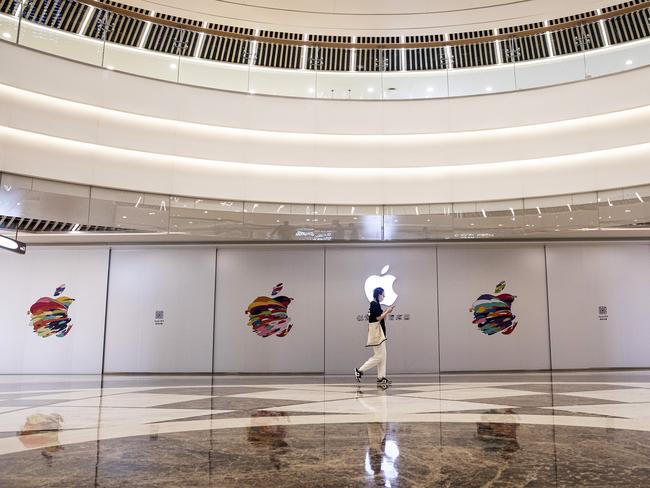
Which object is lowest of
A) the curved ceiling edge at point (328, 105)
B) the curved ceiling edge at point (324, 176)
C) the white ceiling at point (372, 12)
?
the curved ceiling edge at point (324, 176)

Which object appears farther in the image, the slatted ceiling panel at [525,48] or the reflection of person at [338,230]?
the reflection of person at [338,230]

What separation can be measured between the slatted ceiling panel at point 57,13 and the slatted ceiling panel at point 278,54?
11.7 ft

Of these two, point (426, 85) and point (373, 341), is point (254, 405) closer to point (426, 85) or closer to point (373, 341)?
point (373, 341)

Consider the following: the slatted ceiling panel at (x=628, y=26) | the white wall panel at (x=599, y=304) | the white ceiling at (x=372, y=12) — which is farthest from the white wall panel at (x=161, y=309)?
the slatted ceiling panel at (x=628, y=26)

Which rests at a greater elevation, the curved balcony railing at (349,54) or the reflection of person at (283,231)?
the curved balcony railing at (349,54)

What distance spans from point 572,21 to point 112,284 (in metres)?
12.1

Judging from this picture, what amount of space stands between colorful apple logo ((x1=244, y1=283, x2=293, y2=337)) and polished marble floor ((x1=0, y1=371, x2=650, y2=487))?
23.0ft

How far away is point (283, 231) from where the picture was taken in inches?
432

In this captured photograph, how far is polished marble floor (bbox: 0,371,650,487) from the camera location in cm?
225

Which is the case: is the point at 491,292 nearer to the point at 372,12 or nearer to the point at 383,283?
the point at 383,283

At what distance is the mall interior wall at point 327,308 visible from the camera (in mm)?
12133

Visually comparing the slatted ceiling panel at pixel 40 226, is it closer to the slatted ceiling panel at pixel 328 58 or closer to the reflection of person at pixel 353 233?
the reflection of person at pixel 353 233

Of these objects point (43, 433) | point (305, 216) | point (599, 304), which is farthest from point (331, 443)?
point (599, 304)

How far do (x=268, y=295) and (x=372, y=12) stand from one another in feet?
22.4
